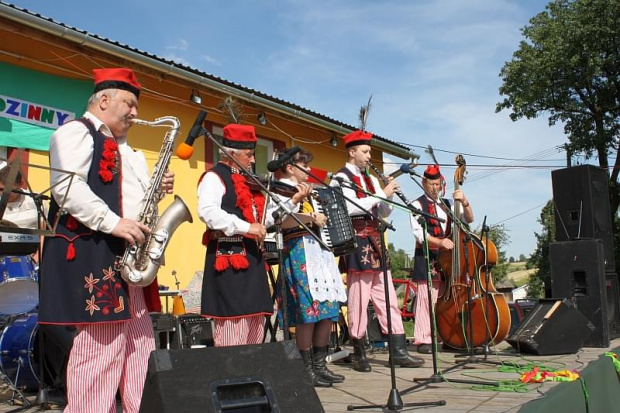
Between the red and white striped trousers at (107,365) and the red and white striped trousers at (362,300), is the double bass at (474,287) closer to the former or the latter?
the red and white striped trousers at (362,300)

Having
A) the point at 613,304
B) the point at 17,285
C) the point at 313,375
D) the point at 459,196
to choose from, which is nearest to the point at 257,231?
the point at 313,375

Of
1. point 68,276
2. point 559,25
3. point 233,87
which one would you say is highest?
point 559,25

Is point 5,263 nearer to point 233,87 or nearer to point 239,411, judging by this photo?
point 239,411

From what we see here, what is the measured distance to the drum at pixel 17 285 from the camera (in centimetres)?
474

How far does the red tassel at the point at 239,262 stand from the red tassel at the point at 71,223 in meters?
1.13

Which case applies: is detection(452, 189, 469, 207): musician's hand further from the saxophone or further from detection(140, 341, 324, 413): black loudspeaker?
detection(140, 341, 324, 413): black loudspeaker

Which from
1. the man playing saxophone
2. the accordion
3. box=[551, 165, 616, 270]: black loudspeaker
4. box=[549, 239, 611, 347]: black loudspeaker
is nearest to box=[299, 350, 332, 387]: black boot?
the accordion

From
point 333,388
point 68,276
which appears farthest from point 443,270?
point 68,276

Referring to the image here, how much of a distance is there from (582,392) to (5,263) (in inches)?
165

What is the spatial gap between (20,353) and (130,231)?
2205mm

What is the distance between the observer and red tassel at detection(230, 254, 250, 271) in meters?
3.71

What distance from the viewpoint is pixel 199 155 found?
916 cm

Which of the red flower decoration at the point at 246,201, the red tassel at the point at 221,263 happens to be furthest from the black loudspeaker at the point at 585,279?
the red tassel at the point at 221,263

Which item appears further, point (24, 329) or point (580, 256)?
point (580, 256)
